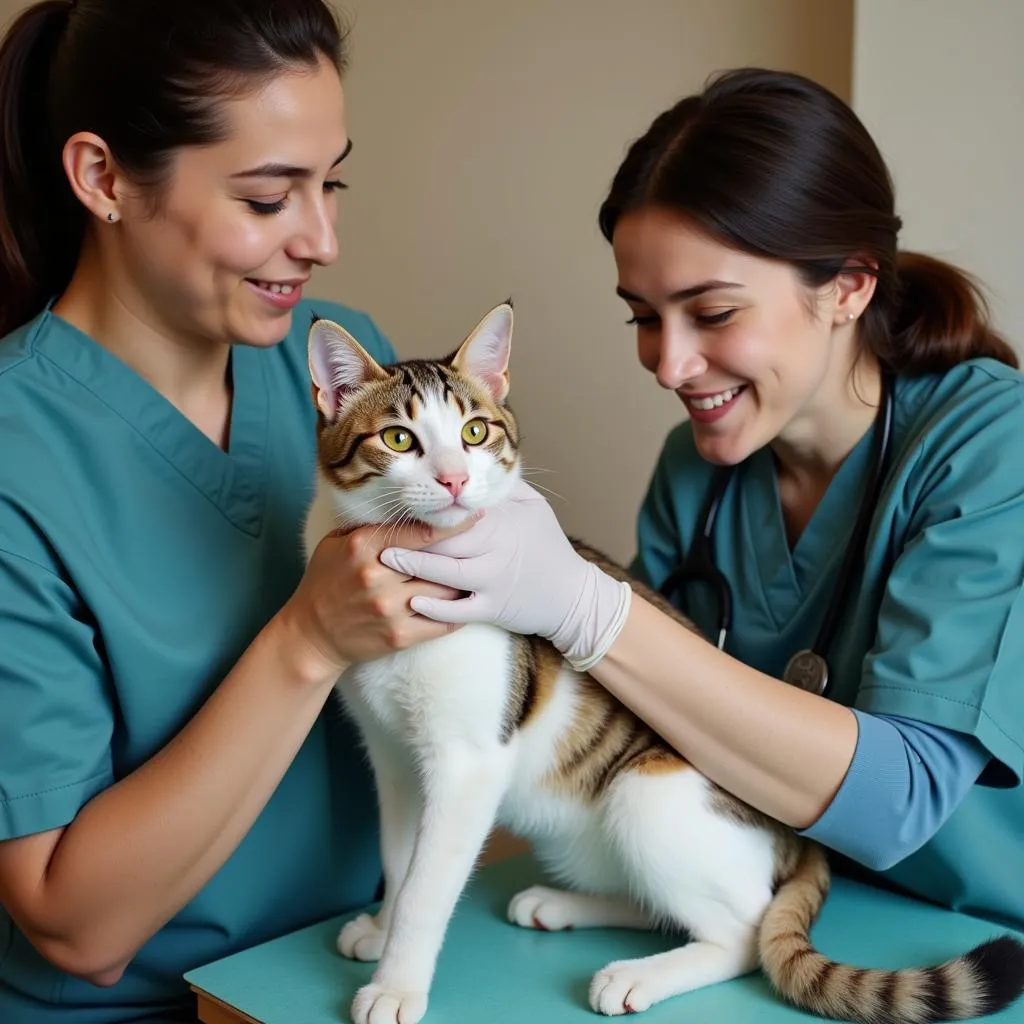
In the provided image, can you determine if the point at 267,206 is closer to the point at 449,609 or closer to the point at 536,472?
the point at 449,609

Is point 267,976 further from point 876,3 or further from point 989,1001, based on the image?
point 876,3

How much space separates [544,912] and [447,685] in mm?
318

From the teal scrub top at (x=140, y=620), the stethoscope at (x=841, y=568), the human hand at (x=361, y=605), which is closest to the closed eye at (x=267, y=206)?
the teal scrub top at (x=140, y=620)

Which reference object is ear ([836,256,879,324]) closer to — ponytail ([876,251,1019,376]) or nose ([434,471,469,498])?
ponytail ([876,251,1019,376])

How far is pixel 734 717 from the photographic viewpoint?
3.74ft

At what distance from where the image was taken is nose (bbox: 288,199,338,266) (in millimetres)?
1222

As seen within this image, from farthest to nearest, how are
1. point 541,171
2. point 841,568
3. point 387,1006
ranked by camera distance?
point 541,171 → point 841,568 → point 387,1006

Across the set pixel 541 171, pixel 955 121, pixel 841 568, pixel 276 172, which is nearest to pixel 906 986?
pixel 841 568

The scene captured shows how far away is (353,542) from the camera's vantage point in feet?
3.63

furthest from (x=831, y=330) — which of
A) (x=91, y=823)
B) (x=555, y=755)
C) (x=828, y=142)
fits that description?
(x=91, y=823)

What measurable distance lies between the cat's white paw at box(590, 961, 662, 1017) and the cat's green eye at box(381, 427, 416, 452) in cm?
58

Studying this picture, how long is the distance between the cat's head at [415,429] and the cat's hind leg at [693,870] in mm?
377

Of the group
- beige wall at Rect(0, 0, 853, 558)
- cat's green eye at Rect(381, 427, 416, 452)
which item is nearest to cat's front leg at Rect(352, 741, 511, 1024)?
cat's green eye at Rect(381, 427, 416, 452)

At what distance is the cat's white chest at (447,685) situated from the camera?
3.72 feet
